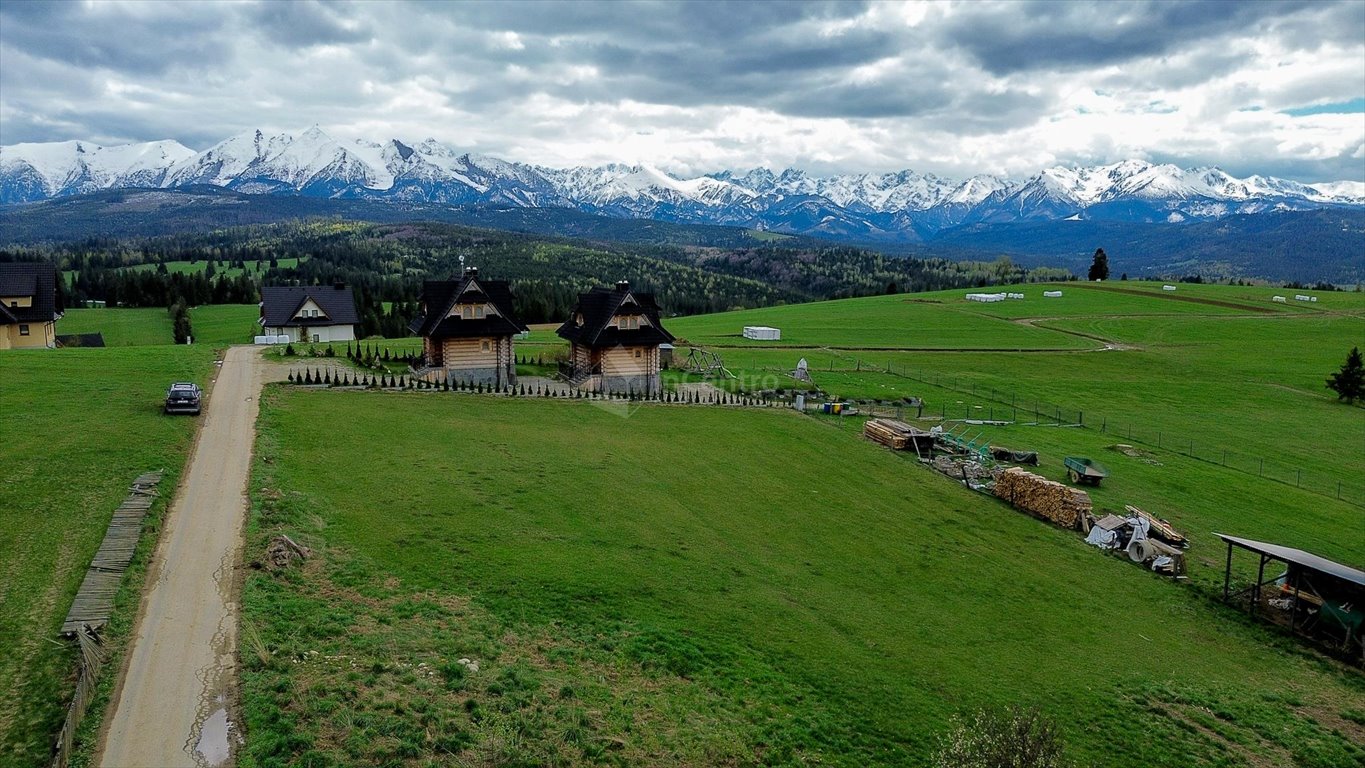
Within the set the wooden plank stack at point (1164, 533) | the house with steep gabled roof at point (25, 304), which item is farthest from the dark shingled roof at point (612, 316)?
the house with steep gabled roof at point (25, 304)

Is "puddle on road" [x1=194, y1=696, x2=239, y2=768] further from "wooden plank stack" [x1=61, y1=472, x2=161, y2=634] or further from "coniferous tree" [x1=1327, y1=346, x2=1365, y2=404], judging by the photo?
"coniferous tree" [x1=1327, y1=346, x2=1365, y2=404]

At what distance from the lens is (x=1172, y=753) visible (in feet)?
56.5

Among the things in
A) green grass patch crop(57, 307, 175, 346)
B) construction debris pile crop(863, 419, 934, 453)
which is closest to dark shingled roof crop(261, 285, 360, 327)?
green grass patch crop(57, 307, 175, 346)

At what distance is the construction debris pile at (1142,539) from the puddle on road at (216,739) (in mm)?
30042

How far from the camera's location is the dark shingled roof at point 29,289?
Result: 59.5 m

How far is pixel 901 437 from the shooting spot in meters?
43.0

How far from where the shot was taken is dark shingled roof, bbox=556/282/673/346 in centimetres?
5278

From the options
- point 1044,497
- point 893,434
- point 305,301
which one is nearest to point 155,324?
point 305,301

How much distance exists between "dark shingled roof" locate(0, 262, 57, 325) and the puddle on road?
2504 inches

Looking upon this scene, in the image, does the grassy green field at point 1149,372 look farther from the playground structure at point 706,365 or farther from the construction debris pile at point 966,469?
the construction debris pile at point 966,469

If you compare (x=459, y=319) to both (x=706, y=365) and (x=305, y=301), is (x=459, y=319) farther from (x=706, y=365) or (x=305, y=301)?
(x=305, y=301)

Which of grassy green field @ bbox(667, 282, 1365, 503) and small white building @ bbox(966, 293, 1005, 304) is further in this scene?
small white building @ bbox(966, 293, 1005, 304)

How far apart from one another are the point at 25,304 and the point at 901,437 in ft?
218

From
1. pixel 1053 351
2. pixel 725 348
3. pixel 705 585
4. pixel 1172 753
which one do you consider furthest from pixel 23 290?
pixel 1053 351
